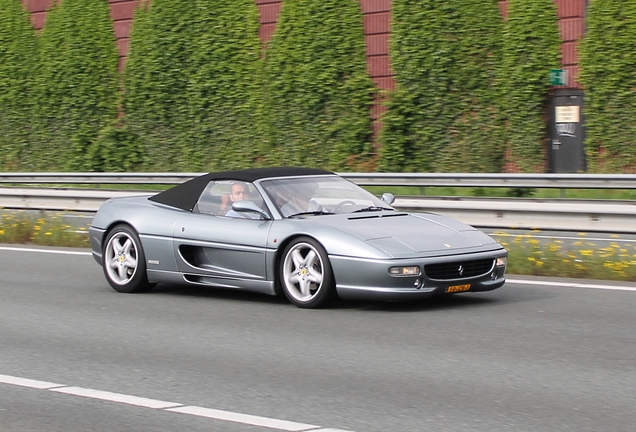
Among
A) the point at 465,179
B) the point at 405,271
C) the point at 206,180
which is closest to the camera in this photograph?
the point at 405,271

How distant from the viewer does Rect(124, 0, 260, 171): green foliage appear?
29.9m

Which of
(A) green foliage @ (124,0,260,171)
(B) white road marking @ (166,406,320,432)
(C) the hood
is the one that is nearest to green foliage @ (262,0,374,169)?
(A) green foliage @ (124,0,260,171)

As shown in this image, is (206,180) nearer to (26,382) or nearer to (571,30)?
(26,382)

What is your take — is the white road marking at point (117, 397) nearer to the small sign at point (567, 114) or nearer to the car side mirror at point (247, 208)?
the car side mirror at point (247, 208)

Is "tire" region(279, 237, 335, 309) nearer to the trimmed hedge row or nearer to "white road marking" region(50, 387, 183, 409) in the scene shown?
"white road marking" region(50, 387, 183, 409)

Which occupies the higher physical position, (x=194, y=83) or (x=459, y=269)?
(x=194, y=83)

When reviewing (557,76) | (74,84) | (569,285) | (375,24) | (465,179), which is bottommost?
(465,179)

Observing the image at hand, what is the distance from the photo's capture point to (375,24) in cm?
2764

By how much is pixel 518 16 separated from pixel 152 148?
1179 cm

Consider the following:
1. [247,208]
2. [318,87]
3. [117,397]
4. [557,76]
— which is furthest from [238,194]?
[318,87]

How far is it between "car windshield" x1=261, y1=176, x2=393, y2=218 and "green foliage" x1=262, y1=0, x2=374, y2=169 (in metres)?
17.9

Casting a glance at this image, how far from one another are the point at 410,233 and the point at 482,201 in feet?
19.2

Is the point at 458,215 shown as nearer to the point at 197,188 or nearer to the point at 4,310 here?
the point at 197,188

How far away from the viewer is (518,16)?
82.8ft
